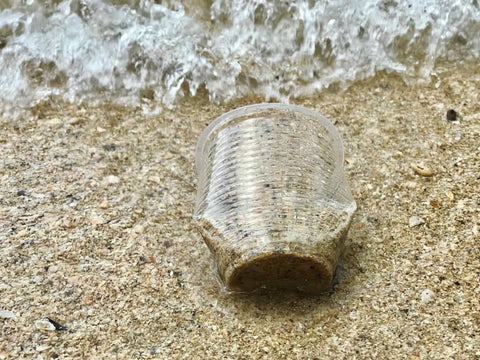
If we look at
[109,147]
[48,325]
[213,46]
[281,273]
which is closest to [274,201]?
[281,273]

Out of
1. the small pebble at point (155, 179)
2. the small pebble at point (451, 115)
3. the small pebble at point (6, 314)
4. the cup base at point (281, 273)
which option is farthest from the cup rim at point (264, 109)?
the small pebble at point (6, 314)

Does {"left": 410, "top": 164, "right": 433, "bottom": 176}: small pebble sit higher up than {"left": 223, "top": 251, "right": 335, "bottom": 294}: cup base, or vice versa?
{"left": 223, "top": 251, "right": 335, "bottom": 294}: cup base

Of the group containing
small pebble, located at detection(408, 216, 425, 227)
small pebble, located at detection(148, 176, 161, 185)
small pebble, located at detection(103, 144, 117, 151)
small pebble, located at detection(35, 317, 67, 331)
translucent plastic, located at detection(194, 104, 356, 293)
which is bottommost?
small pebble, located at detection(35, 317, 67, 331)

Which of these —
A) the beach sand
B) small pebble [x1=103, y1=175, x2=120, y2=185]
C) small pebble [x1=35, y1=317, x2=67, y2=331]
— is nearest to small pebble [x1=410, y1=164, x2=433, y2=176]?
the beach sand

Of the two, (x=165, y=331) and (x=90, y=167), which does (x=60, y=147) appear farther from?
(x=165, y=331)

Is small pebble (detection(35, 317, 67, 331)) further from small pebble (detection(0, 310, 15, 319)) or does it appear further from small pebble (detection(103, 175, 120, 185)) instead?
small pebble (detection(103, 175, 120, 185))

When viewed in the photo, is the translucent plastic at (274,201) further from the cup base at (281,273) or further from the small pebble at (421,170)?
the small pebble at (421,170)

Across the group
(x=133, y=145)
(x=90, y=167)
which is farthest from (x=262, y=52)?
(x=90, y=167)

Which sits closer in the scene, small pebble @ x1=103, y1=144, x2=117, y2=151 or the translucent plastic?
the translucent plastic
